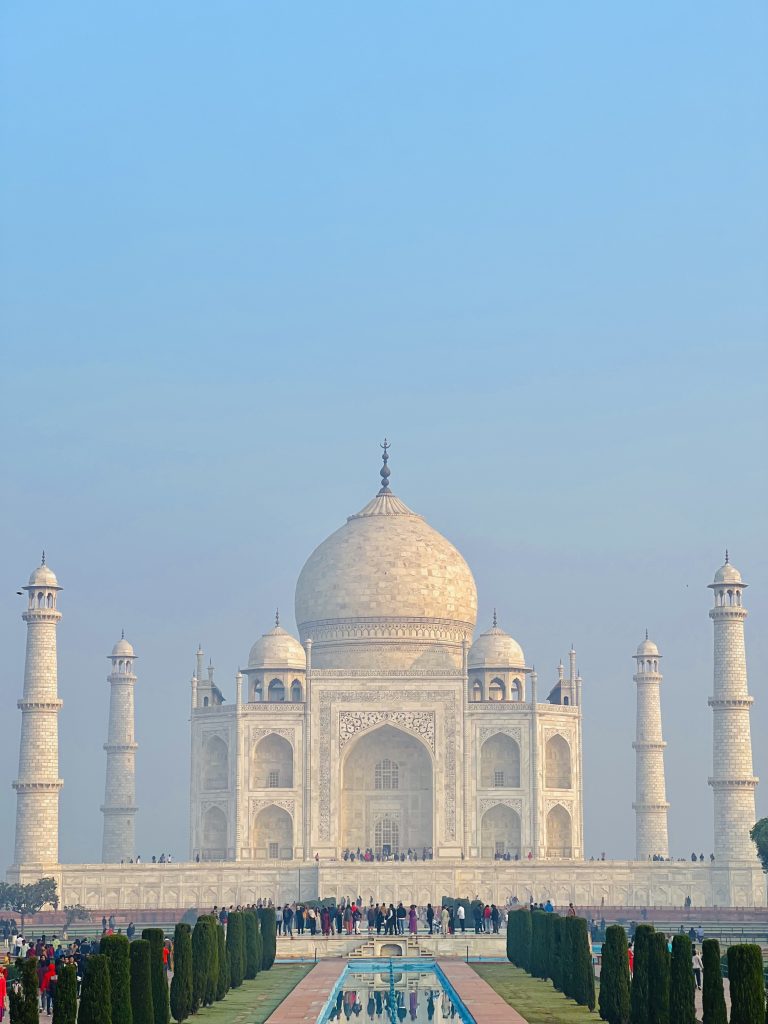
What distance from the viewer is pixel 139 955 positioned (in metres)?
20.4

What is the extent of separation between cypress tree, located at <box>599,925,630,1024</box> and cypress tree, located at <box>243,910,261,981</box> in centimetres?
766

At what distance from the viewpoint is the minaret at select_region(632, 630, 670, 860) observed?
168ft

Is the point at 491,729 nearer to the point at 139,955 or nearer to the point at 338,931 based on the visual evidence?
the point at 338,931

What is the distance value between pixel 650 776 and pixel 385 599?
27.6ft

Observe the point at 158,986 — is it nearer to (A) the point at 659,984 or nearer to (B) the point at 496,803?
(A) the point at 659,984

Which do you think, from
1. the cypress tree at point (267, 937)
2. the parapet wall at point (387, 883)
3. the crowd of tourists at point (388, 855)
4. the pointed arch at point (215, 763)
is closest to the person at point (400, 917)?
the cypress tree at point (267, 937)

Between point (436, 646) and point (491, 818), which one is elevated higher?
point (436, 646)

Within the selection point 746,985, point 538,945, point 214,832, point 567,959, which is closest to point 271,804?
point 214,832

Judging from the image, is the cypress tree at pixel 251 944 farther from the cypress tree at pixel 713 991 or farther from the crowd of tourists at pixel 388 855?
the crowd of tourists at pixel 388 855

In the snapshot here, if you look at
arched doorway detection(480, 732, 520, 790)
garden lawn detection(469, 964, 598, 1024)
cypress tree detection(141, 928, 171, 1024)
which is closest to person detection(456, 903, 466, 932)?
→ garden lawn detection(469, 964, 598, 1024)

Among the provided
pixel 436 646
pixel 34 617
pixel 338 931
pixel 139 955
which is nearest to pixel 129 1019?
pixel 139 955

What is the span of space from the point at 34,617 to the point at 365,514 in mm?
10691

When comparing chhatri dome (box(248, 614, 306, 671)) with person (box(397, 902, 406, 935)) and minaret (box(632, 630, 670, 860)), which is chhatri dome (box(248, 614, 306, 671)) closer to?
minaret (box(632, 630, 670, 860))

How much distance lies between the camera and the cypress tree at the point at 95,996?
17922mm
